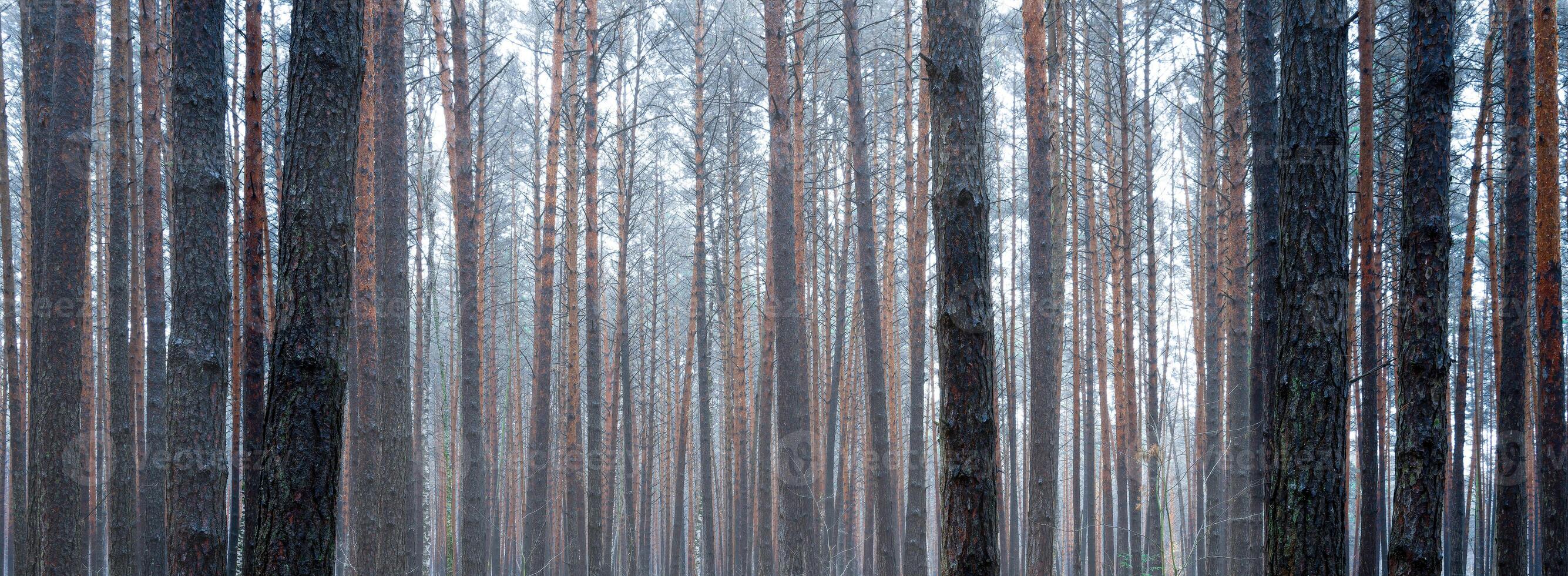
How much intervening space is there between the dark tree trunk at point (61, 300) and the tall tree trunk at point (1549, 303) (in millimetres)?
10376

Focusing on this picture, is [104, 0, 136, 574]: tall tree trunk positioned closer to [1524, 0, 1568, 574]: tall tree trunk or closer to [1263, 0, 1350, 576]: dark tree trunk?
[1263, 0, 1350, 576]: dark tree trunk

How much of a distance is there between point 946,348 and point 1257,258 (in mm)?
3813

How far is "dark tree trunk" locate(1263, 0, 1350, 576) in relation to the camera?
4988 millimetres

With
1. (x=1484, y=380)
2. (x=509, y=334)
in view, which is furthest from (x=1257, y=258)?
(x=509, y=334)

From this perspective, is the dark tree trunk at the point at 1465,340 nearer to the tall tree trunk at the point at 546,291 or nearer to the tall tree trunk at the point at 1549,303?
the tall tree trunk at the point at 1549,303

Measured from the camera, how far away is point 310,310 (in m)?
4.17

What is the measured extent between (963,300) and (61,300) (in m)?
A: 5.99

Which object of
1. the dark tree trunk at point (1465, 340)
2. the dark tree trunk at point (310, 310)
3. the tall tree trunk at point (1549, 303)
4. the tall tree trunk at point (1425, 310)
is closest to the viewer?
the dark tree trunk at point (310, 310)

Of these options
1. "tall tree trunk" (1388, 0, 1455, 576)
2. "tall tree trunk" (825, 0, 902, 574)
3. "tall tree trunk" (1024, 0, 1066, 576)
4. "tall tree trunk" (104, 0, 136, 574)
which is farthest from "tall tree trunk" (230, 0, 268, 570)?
"tall tree trunk" (1388, 0, 1455, 576)

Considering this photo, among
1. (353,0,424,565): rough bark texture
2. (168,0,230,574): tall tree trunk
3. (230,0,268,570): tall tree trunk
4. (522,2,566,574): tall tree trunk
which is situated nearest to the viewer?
(230,0,268,570): tall tree trunk

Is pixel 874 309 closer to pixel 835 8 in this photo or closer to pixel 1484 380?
pixel 835 8

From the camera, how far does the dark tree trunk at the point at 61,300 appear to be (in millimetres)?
6113

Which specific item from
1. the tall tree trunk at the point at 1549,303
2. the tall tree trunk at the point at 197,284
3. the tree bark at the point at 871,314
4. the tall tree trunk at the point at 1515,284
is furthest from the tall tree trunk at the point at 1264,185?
the tall tree trunk at the point at 197,284

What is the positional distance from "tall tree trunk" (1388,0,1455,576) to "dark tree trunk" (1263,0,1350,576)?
0.63 metres
